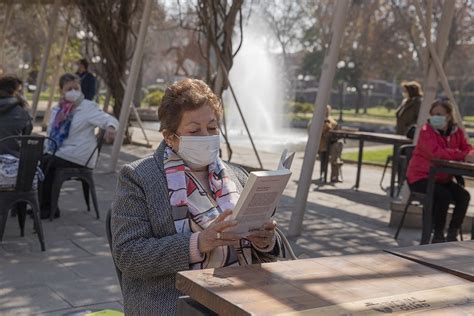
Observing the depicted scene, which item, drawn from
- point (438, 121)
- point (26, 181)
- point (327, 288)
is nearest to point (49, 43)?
point (26, 181)

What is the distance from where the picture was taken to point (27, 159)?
223 inches

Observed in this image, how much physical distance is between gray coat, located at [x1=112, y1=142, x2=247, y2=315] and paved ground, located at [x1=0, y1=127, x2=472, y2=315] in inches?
49.7

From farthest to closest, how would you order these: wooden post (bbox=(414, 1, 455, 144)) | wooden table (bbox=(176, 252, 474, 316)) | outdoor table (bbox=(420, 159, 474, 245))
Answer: wooden post (bbox=(414, 1, 455, 144)) < outdoor table (bbox=(420, 159, 474, 245)) < wooden table (bbox=(176, 252, 474, 316))

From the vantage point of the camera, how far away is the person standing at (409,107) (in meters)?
10.4

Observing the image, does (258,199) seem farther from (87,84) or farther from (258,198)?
(87,84)

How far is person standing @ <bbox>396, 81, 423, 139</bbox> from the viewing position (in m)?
10.4

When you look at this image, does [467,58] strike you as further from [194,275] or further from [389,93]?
[194,275]

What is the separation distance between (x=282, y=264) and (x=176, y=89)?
0.78 metres

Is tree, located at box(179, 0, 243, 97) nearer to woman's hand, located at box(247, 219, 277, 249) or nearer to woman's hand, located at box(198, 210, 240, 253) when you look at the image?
woman's hand, located at box(247, 219, 277, 249)

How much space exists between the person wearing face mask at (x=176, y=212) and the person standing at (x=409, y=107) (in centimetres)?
786

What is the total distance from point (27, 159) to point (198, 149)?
3.28 m

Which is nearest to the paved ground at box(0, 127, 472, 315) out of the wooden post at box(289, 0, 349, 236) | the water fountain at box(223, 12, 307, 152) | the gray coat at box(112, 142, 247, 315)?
the wooden post at box(289, 0, 349, 236)

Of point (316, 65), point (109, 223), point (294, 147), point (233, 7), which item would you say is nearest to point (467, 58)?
point (316, 65)

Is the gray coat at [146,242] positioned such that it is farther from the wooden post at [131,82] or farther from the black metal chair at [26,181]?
the wooden post at [131,82]
